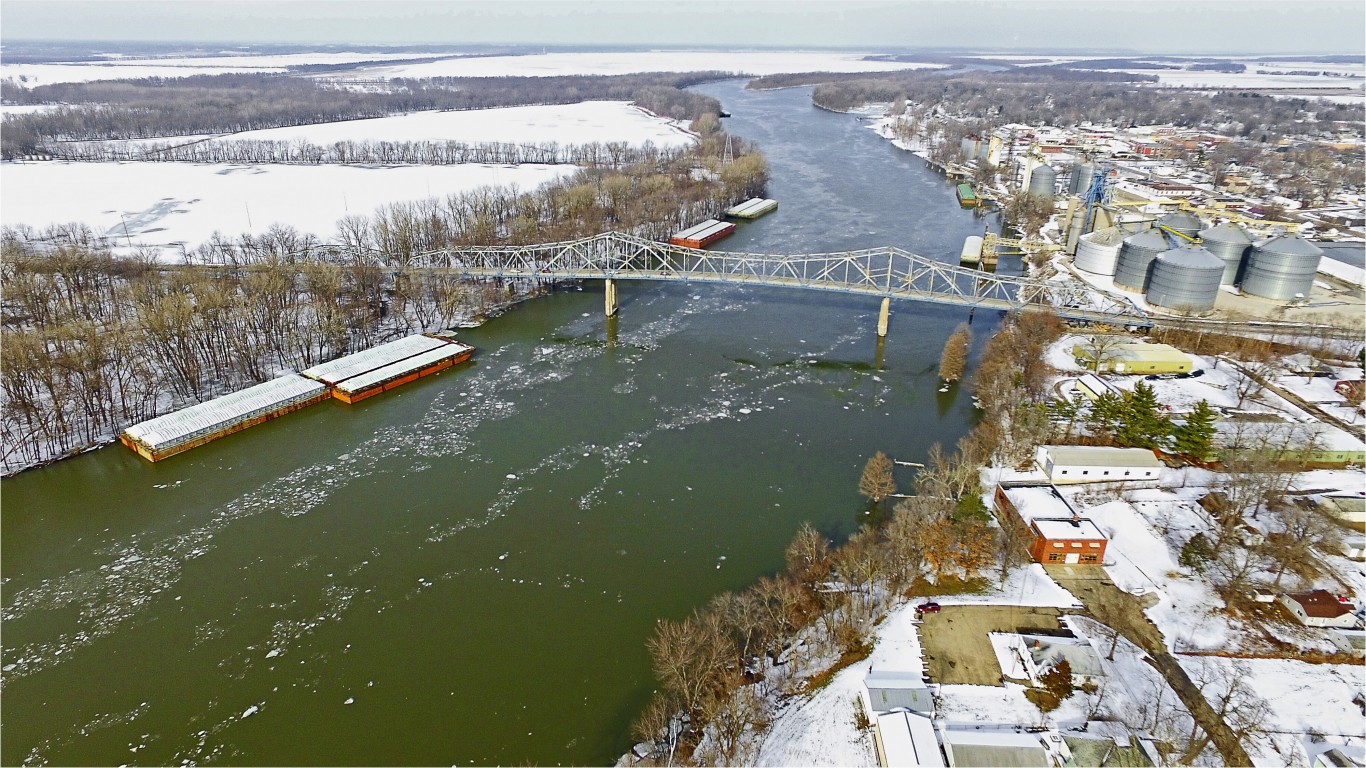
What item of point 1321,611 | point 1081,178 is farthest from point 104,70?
point 1321,611

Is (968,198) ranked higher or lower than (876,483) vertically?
higher

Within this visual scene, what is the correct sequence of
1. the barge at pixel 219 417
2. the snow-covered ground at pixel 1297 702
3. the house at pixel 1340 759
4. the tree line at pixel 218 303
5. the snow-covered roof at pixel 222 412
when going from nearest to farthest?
the house at pixel 1340 759 < the snow-covered ground at pixel 1297 702 < the barge at pixel 219 417 < the snow-covered roof at pixel 222 412 < the tree line at pixel 218 303

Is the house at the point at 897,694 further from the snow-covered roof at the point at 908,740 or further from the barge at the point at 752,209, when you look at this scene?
the barge at the point at 752,209

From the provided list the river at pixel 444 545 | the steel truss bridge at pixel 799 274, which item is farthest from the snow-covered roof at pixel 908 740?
the steel truss bridge at pixel 799 274

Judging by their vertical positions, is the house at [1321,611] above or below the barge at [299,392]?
above

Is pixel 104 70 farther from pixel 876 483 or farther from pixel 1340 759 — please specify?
pixel 1340 759

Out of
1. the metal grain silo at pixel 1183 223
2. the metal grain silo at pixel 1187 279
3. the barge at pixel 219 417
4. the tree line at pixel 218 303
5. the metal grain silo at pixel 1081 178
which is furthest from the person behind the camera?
the metal grain silo at pixel 1081 178

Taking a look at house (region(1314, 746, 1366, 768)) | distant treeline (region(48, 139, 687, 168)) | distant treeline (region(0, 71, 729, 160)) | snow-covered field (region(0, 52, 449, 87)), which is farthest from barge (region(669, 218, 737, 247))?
snow-covered field (region(0, 52, 449, 87))

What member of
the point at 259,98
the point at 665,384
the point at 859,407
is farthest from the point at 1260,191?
the point at 259,98

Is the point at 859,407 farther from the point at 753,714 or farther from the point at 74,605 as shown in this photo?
the point at 74,605
